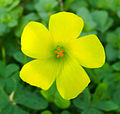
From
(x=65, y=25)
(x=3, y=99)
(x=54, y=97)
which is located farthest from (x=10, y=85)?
(x=65, y=25)

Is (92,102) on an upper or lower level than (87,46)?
lower

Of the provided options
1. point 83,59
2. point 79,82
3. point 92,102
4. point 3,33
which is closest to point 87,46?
point 83,59

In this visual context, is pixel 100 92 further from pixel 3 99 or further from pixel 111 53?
pixel 3 99

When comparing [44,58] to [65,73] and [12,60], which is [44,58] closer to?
[65,73]

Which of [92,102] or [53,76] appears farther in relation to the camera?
[92,102]

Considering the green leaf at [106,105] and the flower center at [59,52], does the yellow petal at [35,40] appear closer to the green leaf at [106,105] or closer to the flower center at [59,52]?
the flower center at [59,52]

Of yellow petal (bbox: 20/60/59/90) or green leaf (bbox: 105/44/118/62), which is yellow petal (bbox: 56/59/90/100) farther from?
green leaf (bbox: 105/44/118/62)
